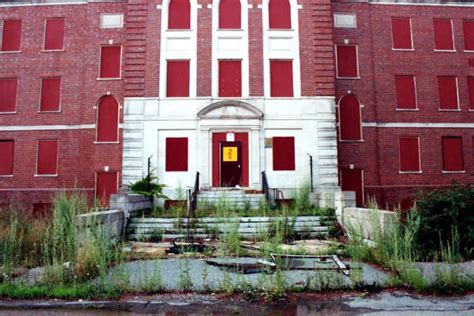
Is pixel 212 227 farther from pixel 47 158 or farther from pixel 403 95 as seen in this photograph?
pixel 403 95

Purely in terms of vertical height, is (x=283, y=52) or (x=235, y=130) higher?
(x=283, y=52)

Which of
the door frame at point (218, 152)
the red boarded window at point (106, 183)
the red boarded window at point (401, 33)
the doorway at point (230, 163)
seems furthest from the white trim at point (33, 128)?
the red boarded window at point (401, 33)

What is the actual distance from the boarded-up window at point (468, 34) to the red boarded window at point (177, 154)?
17.5m

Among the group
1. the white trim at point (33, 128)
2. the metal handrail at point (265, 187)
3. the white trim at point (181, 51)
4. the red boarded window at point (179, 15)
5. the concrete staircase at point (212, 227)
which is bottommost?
the concrete staircase at point (212, 227)

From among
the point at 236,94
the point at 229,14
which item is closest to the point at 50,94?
the point at 236,94

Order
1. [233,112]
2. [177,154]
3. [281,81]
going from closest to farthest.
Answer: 1. [177,154]
2. [233,112]
3. [281,81]

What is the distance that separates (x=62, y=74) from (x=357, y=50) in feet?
54.9

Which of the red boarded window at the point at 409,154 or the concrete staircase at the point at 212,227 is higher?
the red boarded window at the point at 409,154

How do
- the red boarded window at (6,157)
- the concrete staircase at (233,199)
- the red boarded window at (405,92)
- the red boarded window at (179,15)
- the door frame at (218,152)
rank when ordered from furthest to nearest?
1. the red boarded window at (405,92)
2. the red boarded window at (6,157)
3. the red boarded window at (179,15)
4. the door frame at (218,152)
5. the concrete staircase at (233,199)

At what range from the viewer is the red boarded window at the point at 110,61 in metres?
21.5

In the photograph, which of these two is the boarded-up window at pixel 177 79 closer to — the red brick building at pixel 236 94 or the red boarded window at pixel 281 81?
the red brick building at pixel 236 94

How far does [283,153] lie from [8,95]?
52.4 feet

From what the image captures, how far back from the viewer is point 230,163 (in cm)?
1847

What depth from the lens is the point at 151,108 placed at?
18.5 metres
